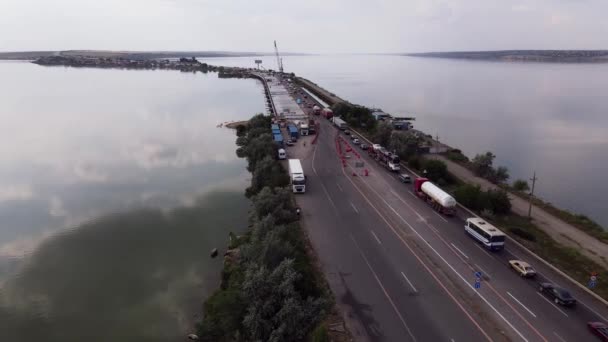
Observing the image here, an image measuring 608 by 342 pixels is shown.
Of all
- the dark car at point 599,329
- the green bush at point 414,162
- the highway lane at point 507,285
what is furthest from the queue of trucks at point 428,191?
the dark car at point 599,329

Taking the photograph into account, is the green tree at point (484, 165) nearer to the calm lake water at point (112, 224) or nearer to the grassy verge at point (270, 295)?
the grassy verge at point (270, 295)

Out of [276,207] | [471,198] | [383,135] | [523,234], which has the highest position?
[383,135]

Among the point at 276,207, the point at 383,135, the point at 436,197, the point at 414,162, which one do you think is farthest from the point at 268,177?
the point at 383,135

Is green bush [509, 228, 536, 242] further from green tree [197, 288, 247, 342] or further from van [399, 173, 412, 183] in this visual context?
green tree [197, 288, 247, 342]

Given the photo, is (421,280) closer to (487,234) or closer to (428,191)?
(487,234)

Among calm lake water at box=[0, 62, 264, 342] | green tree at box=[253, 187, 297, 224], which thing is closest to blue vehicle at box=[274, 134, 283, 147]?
calm lake water at box=[0, 62, 264, 342]

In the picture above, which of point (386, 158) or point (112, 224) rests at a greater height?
point (386, 158)
